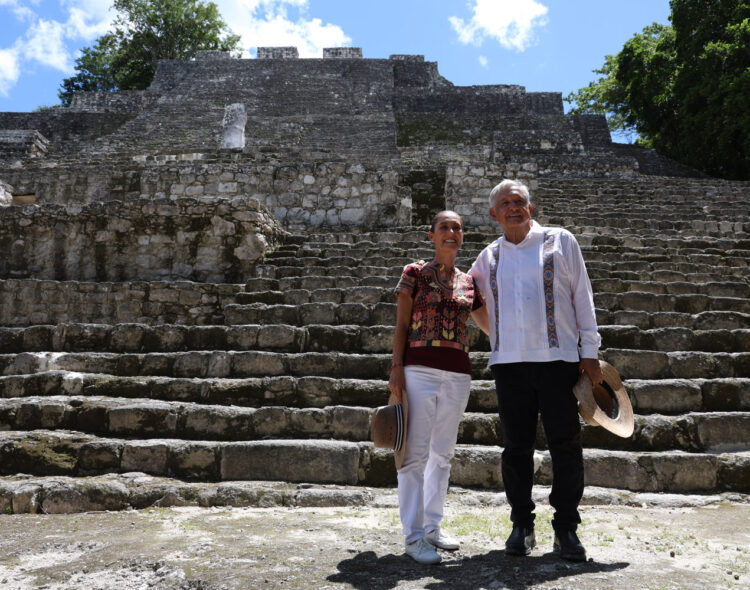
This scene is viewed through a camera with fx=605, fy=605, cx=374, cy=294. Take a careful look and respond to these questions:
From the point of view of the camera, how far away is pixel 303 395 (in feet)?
13.8

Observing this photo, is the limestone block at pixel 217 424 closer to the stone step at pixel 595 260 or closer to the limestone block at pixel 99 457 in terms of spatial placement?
the limestone block at pixel 99 457

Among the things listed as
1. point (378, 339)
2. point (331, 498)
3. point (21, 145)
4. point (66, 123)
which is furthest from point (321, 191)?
point (66, 123)

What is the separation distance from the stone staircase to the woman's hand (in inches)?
40.6

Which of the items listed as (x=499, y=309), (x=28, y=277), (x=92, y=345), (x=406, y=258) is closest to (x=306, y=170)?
(x=406, y=258)

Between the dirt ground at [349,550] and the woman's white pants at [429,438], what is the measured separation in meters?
0.20

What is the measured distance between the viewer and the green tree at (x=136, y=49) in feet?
116

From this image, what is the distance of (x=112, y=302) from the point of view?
608 cm

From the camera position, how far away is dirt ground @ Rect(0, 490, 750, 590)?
6.72ft

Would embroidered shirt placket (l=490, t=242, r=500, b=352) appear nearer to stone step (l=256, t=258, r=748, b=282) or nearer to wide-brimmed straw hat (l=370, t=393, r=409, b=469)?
wide-brimmed straw hat (l=370, t=393, r=409, b=469)

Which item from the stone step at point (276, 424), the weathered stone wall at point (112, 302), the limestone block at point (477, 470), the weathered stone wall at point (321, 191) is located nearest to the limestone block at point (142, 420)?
the stone step at point (276, 424)

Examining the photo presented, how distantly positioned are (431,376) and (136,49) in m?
39.1

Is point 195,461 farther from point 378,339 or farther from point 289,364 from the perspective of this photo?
point 378,339

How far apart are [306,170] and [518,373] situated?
746 cm

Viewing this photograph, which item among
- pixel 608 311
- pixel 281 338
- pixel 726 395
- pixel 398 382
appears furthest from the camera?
pixel 608 311
